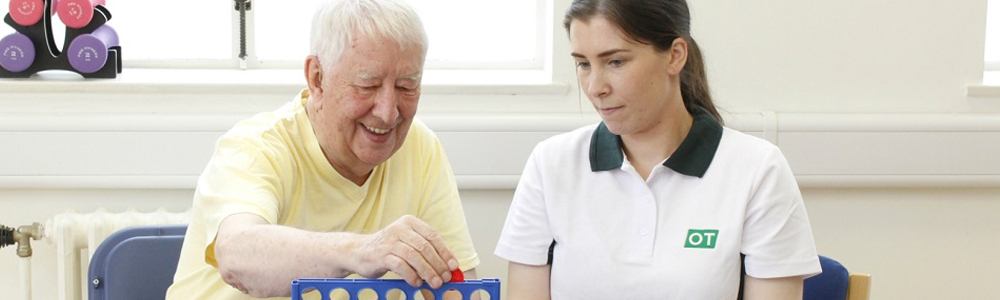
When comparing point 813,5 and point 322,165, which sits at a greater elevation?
point 813,5

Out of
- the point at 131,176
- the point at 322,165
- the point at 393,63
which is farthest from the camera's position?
the point at 131,176

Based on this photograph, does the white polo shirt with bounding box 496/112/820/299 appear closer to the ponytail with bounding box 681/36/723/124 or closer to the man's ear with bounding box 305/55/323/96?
the ponytail with bounding box 681/36/723/124

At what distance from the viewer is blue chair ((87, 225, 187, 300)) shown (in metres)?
2.09

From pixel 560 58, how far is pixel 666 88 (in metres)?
0.84

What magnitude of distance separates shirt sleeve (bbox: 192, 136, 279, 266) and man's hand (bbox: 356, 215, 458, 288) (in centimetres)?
27

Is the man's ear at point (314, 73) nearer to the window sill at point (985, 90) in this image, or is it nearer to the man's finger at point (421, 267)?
the man's finger at point (421, 267)

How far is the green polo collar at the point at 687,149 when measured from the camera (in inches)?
72.4

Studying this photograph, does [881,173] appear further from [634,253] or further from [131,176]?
[131,176]

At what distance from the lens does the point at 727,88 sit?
270 centimetres

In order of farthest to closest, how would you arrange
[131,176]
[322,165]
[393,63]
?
[131,176], [322,165], [393,63]

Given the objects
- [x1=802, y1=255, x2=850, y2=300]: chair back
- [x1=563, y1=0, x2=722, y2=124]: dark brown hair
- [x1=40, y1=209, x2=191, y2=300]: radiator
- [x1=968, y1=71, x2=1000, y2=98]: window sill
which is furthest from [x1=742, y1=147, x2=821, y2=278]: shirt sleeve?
[x1=40, y1=209, x2=191, y2=300]: radiator

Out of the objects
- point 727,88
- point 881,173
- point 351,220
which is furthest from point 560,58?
point 351,220

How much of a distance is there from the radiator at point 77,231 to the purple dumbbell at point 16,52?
0.36 metres

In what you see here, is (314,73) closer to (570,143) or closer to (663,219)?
(570,143)
